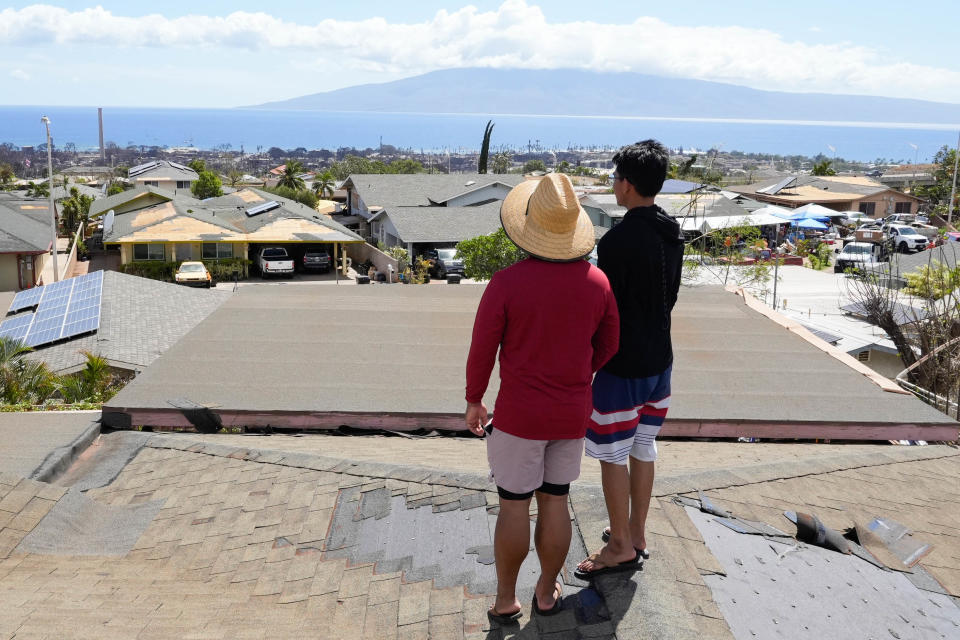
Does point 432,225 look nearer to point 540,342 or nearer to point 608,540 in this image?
point 608,540

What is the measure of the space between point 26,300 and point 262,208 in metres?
23.1

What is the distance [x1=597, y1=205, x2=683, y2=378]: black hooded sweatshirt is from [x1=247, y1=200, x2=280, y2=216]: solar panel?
35.3m

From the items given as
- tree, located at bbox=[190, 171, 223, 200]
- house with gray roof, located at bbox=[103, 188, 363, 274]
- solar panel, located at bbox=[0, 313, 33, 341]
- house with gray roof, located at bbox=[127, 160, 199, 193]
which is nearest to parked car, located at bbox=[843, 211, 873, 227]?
house with gray roof, located at bbox=[103, 188, 363, 274]

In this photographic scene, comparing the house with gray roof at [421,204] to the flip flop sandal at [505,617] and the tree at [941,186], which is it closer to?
the tree at [941,186]

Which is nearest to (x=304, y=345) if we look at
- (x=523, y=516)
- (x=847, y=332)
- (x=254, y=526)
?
(x=254, y=526)

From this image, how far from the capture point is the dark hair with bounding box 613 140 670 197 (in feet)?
11.4

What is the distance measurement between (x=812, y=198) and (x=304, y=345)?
55.3m

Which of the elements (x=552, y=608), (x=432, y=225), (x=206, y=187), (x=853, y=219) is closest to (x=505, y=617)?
(x=552, y=608)

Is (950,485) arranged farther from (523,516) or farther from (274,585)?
(274,585)

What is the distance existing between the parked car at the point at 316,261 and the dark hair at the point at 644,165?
3185 centimetres

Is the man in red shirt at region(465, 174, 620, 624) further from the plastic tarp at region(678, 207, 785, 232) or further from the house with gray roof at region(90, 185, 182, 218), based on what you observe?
the house with gray roof at region(90, 185, 182, 218)

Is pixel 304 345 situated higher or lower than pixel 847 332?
higher

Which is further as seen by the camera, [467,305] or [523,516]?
[467,305]

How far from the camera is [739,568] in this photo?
375 cm
